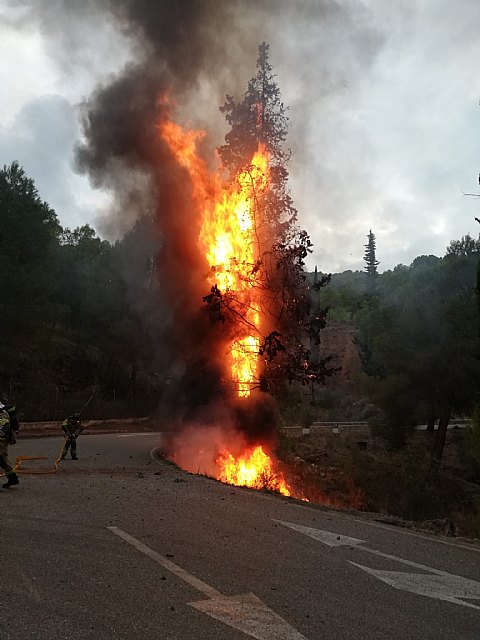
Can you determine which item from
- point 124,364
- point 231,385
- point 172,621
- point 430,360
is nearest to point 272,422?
point 231,385

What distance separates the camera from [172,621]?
435 centimetres

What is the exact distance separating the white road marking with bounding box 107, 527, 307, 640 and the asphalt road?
2cm

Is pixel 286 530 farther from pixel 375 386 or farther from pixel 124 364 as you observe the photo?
pixel 124 364

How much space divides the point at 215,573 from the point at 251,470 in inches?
480

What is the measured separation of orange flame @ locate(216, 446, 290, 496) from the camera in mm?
15688

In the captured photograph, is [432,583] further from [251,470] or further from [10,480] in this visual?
[251,470]

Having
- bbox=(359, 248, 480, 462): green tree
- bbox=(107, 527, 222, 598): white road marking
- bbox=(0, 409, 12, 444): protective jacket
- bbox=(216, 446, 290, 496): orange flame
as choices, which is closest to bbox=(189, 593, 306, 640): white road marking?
bbox=(107, 527, 222, 598): white road marking

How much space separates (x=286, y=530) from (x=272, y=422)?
12.4 metres

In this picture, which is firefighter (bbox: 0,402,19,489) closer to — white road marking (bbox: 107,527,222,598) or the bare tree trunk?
white road marking (bbox: 107,527,222,598)

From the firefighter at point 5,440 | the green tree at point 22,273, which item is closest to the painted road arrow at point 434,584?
the firefighter at point 5,440

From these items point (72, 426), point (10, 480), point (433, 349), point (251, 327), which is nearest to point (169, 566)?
point (10, 480)

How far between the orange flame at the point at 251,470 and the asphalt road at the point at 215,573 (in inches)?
219

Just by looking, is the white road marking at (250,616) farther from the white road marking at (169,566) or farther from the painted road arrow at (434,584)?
the painted road arrow at (434,584)

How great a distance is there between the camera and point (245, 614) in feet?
15.1
